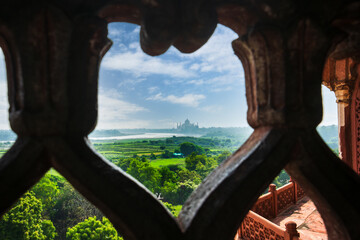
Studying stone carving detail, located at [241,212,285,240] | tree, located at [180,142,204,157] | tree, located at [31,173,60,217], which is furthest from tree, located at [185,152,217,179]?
stone carving detail, located at [241,212,285,240]


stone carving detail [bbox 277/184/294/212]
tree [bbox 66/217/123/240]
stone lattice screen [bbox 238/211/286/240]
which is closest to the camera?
stone lattice screen [bbox 238/211/286/240]

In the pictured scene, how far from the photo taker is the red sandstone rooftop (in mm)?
4375

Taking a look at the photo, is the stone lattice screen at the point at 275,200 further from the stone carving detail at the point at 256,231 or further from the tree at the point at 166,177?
the tree at the point at 166,177

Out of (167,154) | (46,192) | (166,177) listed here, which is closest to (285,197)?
(46,192)

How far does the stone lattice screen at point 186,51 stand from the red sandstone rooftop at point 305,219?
4502mm

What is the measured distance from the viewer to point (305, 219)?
16.6 feet

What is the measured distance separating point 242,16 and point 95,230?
13672 mm

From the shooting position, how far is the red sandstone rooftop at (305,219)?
14.4ft

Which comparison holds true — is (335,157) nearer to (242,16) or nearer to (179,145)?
(242,16)

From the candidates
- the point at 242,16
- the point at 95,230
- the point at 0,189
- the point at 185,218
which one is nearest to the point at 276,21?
the point at 242,16

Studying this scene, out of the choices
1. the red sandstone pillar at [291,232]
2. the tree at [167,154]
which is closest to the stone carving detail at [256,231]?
the red sandstone pillar at [291,232]

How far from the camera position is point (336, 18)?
53 centimetres

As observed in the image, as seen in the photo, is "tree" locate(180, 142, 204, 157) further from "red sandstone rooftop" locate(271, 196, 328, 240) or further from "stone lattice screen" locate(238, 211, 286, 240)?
"stone lattice screen" locate(238, 211, 286, 240)

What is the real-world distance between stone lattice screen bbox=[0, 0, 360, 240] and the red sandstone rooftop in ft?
14.8
